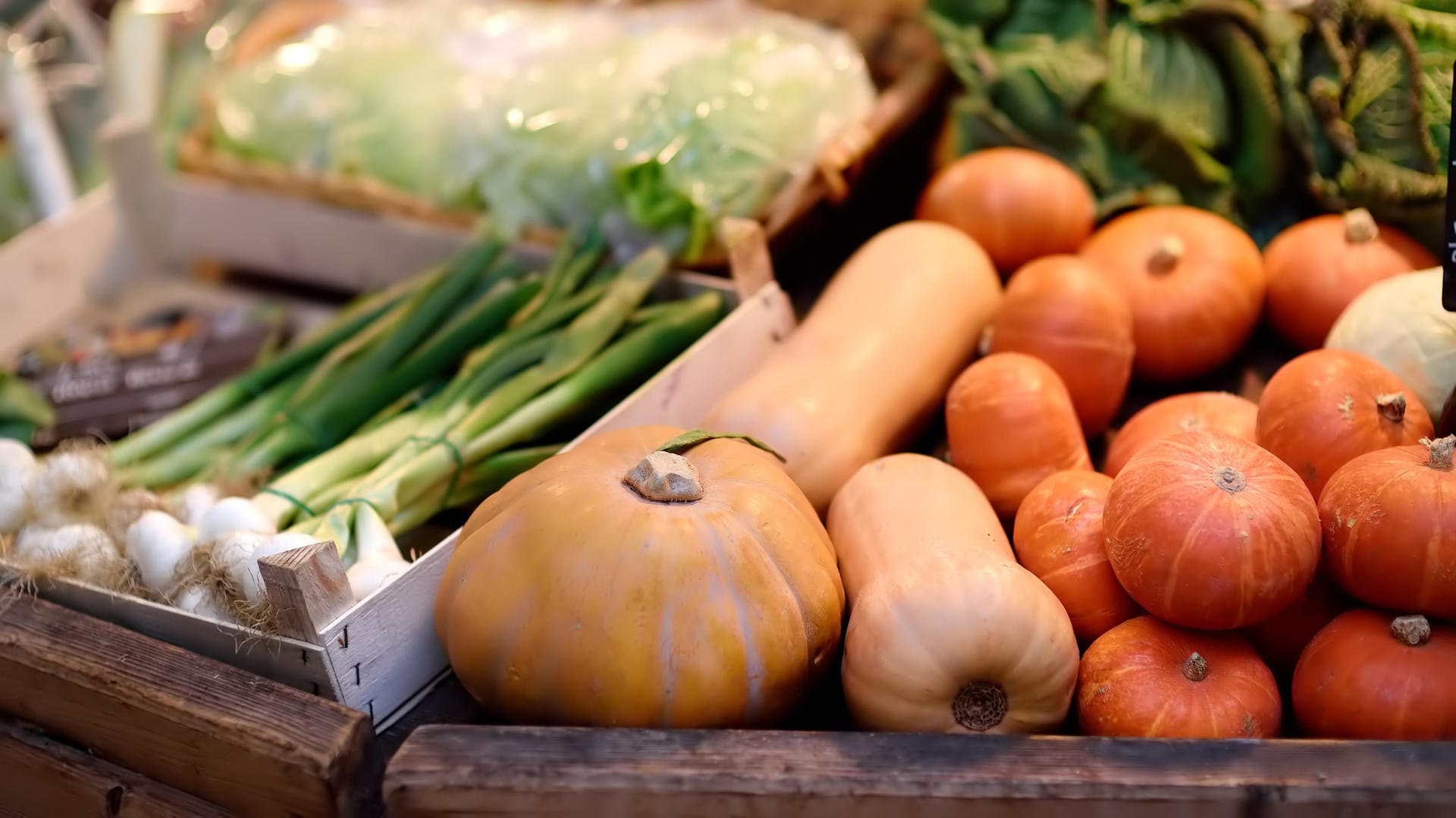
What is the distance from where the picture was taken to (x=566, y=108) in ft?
7.95

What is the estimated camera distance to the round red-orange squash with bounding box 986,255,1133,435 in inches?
69.4

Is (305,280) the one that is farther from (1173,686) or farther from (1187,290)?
(1173,686)

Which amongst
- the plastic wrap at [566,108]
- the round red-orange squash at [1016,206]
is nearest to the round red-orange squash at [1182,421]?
the round red-orange squash at [1016,206]

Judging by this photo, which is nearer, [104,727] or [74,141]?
[104,727]

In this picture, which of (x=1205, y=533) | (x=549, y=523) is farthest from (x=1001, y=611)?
(x=549, y=523)

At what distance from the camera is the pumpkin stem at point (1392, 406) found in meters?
1.41

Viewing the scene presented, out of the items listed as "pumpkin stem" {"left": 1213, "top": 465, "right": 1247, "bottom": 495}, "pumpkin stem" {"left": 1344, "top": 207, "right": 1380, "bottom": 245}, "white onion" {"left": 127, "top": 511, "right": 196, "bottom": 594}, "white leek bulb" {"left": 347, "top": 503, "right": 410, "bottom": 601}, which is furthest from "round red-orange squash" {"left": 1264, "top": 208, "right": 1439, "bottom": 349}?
"white onion" {"left": 127, "top": 511, "right": 196, "bottom": 594}

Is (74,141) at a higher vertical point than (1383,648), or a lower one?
lower

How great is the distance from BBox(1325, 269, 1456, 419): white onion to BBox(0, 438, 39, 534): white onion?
2065 mm

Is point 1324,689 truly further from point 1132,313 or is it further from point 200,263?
point 200,263

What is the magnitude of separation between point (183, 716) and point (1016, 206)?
1.65m

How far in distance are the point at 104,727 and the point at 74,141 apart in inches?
110

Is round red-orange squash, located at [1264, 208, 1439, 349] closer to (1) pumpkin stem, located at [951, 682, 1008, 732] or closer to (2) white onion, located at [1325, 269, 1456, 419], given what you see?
(2) white onion, located at [1325, 269, 1456, 419]

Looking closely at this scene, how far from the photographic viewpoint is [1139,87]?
221cm
